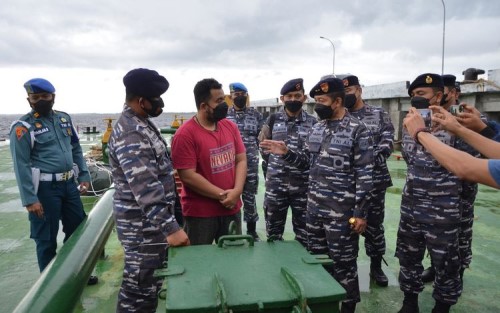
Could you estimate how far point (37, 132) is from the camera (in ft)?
9.88

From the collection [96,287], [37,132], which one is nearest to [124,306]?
[96,287]

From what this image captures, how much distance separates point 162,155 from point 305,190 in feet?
5.51

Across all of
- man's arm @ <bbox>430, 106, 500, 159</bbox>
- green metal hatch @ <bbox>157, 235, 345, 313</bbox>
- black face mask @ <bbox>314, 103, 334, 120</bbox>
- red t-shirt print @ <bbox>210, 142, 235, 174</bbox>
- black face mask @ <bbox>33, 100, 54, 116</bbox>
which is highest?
black face mask @ <bbox>33, 100, 54, 116</bbox>

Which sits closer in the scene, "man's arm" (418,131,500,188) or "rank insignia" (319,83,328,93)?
"man's arm" (418,131,500,188)

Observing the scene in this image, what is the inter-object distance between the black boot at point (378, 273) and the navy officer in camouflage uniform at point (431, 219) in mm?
460

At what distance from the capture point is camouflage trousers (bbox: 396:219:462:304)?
2.55m

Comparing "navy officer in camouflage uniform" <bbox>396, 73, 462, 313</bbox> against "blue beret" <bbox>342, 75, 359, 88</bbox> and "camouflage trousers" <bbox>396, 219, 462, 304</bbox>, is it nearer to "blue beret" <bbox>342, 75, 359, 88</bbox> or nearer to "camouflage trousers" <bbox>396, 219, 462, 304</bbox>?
"camouflage trousers" <bbox>396, 219, 462, 304</bbox>

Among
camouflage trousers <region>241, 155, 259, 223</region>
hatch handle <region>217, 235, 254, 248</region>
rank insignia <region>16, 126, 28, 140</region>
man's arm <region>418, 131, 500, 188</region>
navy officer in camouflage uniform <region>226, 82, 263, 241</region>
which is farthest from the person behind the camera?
navy officer in camouflage uniform <region>226, 82, 263, 241</region>

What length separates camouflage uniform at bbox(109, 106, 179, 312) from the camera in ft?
6.37

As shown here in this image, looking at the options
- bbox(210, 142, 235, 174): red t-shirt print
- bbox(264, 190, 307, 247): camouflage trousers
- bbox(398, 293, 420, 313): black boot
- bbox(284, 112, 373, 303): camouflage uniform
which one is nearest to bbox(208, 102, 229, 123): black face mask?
bbox(210, 142, 235, 174): red t-shirt print

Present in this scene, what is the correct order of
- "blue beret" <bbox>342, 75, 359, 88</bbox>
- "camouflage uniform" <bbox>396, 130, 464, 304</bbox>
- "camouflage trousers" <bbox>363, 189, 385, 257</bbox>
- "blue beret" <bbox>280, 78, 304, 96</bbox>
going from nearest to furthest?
"camouflage uniform" <bbox>396, 130, 464, 304</bbox> < "camouflage trousers" <bbox>363, 189, 385, 257</bbox> < "blue beret" <bbox>280, 78, 304, 96</bbox> < "blue beret" <bbox>342, 75, 359, 88</bbox>

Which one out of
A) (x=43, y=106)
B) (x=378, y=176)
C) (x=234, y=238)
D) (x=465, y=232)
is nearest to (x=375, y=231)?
(x=378, y=176)

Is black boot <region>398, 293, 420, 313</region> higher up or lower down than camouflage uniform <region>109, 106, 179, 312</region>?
lower down

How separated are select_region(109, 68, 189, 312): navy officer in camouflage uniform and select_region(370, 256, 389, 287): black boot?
6.65 feet
